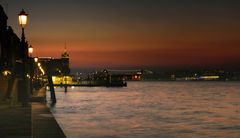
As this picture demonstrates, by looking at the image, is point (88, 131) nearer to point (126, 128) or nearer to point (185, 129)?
point (126, 128)

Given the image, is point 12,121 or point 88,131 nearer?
point 12,121

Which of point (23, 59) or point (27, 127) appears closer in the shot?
point (27, 127)

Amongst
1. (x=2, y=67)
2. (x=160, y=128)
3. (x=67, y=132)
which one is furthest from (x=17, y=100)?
(x=2, y=67)

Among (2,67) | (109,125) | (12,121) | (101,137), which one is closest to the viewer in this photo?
(12,121)

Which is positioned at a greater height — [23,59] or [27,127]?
[23,59]

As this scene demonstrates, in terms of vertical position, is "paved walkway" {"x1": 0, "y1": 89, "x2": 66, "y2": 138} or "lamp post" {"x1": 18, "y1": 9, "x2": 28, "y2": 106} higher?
"lamp post" {"x1": 18, "y1": 9, "x2": 28, "y2": 106}

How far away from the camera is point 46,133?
65.0ft

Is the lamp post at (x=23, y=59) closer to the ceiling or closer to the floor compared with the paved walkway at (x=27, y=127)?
closer to the ceiling

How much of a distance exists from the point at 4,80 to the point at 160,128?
12.9 meters

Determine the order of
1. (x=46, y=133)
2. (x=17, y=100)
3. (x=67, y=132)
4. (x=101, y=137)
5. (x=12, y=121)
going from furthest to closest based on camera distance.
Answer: (x=17, y=100) → (x=67, y=132) → (x=101, y=137) → (x=12, y=121) → (x=46, y=133)

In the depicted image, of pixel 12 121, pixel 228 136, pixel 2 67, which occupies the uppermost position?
pixel 2 67

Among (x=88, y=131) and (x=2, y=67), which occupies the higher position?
(x=2, y=67)

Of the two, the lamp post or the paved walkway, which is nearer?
the paved walkway

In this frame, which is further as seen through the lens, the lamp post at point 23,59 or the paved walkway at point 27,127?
the lamp post at point 23,59
